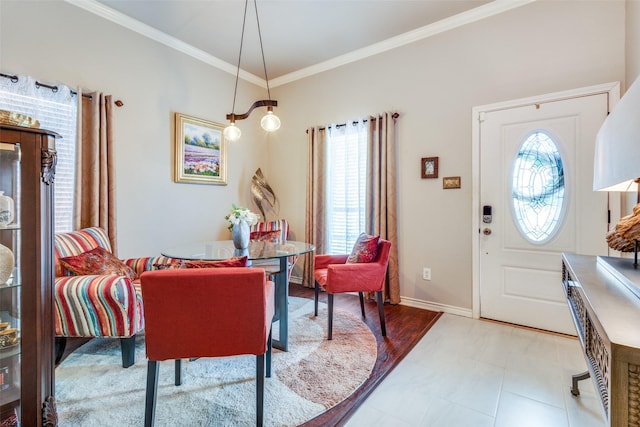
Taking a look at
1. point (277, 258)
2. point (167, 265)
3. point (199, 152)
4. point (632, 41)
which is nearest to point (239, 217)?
point (277, 258)

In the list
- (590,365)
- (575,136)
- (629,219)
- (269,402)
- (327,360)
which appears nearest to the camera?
(590,365)

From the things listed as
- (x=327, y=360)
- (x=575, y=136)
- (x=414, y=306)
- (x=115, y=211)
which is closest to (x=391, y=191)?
(x=414, y=306)

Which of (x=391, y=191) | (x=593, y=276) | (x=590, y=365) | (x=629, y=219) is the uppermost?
(x=391, y=191)

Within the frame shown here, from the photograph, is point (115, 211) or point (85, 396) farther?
point (115, 211)

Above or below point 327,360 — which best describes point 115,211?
above

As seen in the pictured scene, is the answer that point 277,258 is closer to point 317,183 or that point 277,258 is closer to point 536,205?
point 317,183

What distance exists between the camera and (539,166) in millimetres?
2553

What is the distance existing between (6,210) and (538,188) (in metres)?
3.42

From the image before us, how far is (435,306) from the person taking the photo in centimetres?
307

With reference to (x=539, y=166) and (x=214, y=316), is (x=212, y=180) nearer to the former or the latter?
(x=214, y=316)

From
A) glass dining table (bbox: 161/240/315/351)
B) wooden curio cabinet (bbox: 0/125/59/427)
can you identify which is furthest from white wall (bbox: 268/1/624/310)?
wooden curio cabinet (bbox: 0/125/59/427)

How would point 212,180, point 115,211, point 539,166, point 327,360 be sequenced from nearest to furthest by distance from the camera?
point 327,360 < point 539,166 < point 115,211 < point 212,180

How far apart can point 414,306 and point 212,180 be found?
2.80 meters

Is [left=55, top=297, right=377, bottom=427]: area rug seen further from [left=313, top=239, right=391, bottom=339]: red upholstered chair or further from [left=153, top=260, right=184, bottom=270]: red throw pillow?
[left=153, top=260, right=184, bottom=270]: red throw pillow
